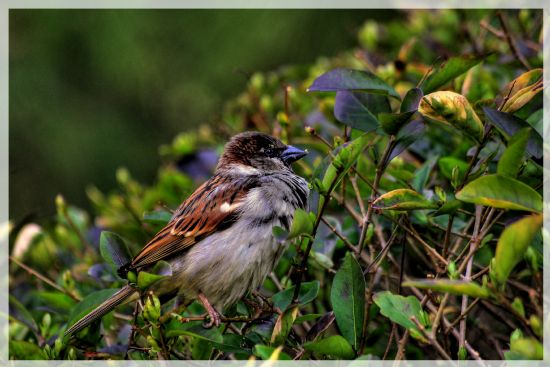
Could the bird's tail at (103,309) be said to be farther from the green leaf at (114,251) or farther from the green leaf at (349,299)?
the green leaf at (349,299)

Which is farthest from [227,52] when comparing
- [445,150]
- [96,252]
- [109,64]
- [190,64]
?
[445,150]

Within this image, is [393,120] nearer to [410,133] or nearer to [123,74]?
[410,133]

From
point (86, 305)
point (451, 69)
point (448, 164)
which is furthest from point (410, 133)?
point (86, 305)

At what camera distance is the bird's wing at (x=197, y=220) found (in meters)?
2.15

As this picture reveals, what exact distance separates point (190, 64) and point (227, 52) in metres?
0.31

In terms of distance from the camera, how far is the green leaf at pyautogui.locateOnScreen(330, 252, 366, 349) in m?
1.49

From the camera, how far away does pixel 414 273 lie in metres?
2.08

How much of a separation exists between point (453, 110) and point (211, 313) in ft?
2.78

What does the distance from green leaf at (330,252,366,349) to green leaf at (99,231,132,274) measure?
537 millimetres

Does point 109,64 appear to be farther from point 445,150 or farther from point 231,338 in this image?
point 231,338

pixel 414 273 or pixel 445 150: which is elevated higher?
pixel 445 150

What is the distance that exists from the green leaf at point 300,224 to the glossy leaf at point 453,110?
0.32 metres

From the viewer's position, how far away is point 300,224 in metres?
1.47

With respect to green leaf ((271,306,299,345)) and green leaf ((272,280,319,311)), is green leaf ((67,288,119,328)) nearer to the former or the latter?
green leaf ((272,280,319,311))
